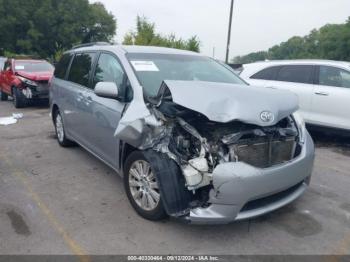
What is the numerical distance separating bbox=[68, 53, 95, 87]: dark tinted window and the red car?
5690 millimetres

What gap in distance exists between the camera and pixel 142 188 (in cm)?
334

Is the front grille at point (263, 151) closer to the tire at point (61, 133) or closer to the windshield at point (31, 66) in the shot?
the tire at point (61, 133)

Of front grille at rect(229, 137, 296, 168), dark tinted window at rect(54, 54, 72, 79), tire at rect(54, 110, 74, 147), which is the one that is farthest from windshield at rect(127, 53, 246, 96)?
tire at rect(54, 110, 74, 147)

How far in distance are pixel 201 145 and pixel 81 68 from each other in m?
2.85

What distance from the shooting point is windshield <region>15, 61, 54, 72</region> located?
11.2 m

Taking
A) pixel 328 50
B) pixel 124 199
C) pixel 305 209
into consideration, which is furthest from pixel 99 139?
pixel 328 50

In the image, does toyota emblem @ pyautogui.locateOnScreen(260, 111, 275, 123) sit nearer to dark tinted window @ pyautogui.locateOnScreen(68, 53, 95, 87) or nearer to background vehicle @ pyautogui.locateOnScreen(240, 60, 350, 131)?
dark tinted window @ pyautogui.locateOnScreen(68, 53, 95, 87)

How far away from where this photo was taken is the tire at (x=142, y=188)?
10.4 ft

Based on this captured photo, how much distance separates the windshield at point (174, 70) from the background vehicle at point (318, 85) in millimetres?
2679

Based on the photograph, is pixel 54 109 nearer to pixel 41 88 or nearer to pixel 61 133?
pixel 61 133

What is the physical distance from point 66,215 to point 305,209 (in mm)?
2619

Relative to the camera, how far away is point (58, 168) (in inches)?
192

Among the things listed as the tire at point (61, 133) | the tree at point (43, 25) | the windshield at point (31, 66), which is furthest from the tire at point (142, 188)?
the tree at point (43, 25)

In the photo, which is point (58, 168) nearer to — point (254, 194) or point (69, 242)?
point (69, 242)
